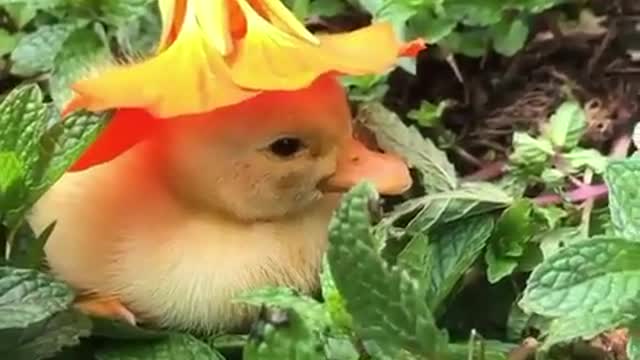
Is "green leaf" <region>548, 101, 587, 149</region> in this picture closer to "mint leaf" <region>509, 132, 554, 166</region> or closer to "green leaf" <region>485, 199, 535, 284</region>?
"mint leaf" <region>509, 132, 554, 166</region>

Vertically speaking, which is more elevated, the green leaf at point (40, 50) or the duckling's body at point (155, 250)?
the green leaf at point (40, 50)

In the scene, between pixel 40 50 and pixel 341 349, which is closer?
pixel 341 349

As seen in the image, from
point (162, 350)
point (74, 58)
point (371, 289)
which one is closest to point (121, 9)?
point (74, 58)

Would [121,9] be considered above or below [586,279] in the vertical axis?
above

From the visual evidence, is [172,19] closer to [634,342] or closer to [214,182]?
[214,182]

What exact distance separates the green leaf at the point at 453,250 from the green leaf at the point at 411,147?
0.16 ft

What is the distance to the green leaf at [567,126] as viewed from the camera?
3.59ft

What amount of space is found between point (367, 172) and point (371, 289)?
17cm

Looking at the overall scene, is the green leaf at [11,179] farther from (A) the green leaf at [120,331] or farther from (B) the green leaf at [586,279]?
(B) the green leaf at [586,279]

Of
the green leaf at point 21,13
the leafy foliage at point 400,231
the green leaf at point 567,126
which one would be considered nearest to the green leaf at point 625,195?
the leafy foliage at point 400,231

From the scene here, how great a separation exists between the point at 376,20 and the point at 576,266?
32cm

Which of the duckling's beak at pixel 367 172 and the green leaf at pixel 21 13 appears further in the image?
the green leaf at pixel 21 13

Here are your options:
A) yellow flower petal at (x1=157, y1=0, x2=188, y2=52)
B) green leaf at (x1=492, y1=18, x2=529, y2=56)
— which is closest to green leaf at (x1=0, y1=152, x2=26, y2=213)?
yellow flower petal at (x1=157, y1=0, x2=188, y2=52)

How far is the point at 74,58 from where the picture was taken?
1083mm
